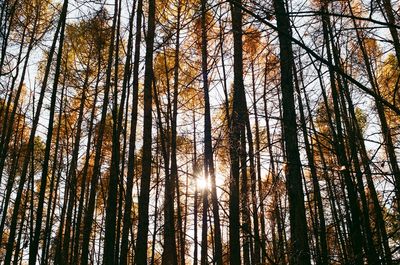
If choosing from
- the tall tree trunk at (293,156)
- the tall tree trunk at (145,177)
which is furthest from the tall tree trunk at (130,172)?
the tall tree trunk at (293,156)

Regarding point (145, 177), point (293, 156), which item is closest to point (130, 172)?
point (145, 177)

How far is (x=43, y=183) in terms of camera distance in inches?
149

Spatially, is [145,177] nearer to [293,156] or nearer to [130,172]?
[130,172]

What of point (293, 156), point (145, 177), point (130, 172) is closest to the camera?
point (293, 156)

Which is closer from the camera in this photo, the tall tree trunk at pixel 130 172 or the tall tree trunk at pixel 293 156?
the tall tree trunk at pixel 293 156

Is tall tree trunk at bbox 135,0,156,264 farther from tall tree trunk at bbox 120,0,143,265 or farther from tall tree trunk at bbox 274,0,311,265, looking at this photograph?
tall tree trunk at bbox 274,0,311,265

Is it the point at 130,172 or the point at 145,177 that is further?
the point at 130,172

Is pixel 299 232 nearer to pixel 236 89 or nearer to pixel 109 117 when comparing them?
pixel 236 89

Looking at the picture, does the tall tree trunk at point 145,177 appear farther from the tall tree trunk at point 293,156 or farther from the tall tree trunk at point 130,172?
the tall tree trunk at point 293,156

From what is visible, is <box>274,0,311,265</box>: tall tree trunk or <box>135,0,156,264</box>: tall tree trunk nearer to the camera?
<box>274,0,311,265</box>: tall tree trunk

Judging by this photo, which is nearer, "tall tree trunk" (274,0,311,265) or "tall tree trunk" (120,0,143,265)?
"tall tree trunk" (274,0,311,265)

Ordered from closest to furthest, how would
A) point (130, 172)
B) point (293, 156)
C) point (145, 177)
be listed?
1. point (293, 156)
2. point (145, 177)
3. point (130, 172)

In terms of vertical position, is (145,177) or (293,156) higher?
(145,177)

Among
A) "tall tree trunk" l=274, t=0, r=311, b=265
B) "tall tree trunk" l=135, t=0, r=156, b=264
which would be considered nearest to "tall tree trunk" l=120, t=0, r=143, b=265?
"tall tree trunk" l=135, t=0, r=156, b=264
